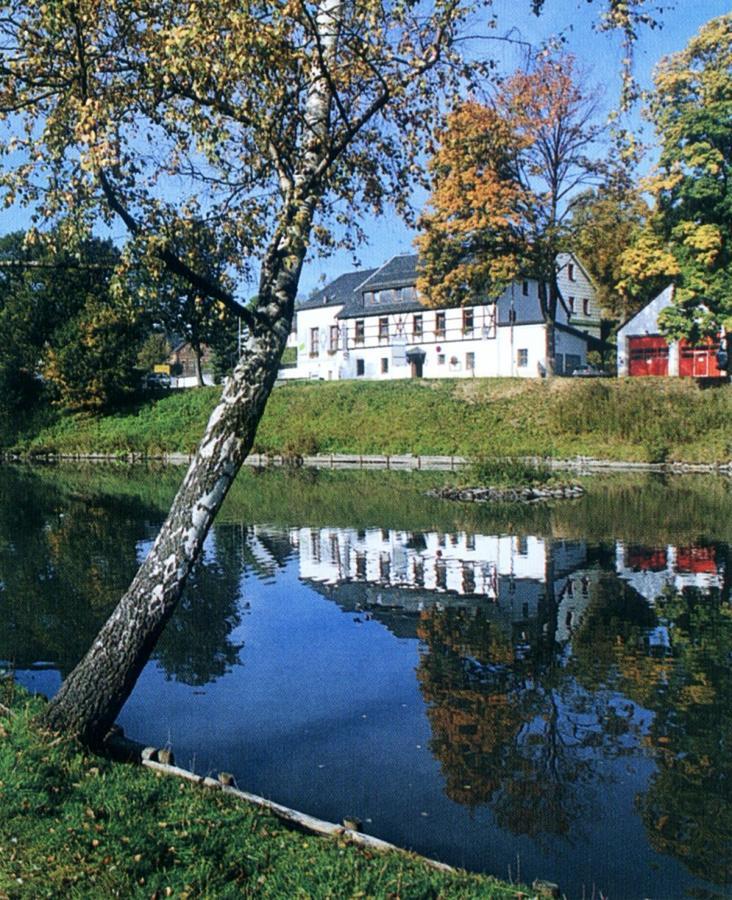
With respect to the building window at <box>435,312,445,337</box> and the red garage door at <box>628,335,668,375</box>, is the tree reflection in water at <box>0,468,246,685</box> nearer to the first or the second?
the red garage door at <box>628,335,668,375</box>

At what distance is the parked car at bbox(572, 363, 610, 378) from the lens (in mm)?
53812

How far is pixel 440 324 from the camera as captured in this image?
60.8 meters

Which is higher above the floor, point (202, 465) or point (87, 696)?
point (202, 465)

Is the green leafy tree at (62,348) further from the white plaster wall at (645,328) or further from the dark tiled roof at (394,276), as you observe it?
the white plaster wall at (645,328)

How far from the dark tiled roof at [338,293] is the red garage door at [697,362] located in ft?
83.9

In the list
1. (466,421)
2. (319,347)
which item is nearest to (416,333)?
(319,347)

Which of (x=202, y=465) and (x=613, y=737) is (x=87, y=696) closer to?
(x=202, y=465)

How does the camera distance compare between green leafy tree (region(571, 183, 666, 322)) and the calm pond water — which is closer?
the calm pond water

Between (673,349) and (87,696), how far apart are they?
48429mm

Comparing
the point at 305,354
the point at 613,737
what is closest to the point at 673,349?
the point at 305,354

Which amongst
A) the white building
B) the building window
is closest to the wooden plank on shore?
the white building

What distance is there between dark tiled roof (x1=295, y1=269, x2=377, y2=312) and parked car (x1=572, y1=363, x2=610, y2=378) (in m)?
18.0

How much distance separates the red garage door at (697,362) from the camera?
4988 centimetres

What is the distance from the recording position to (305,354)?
69812 mm
